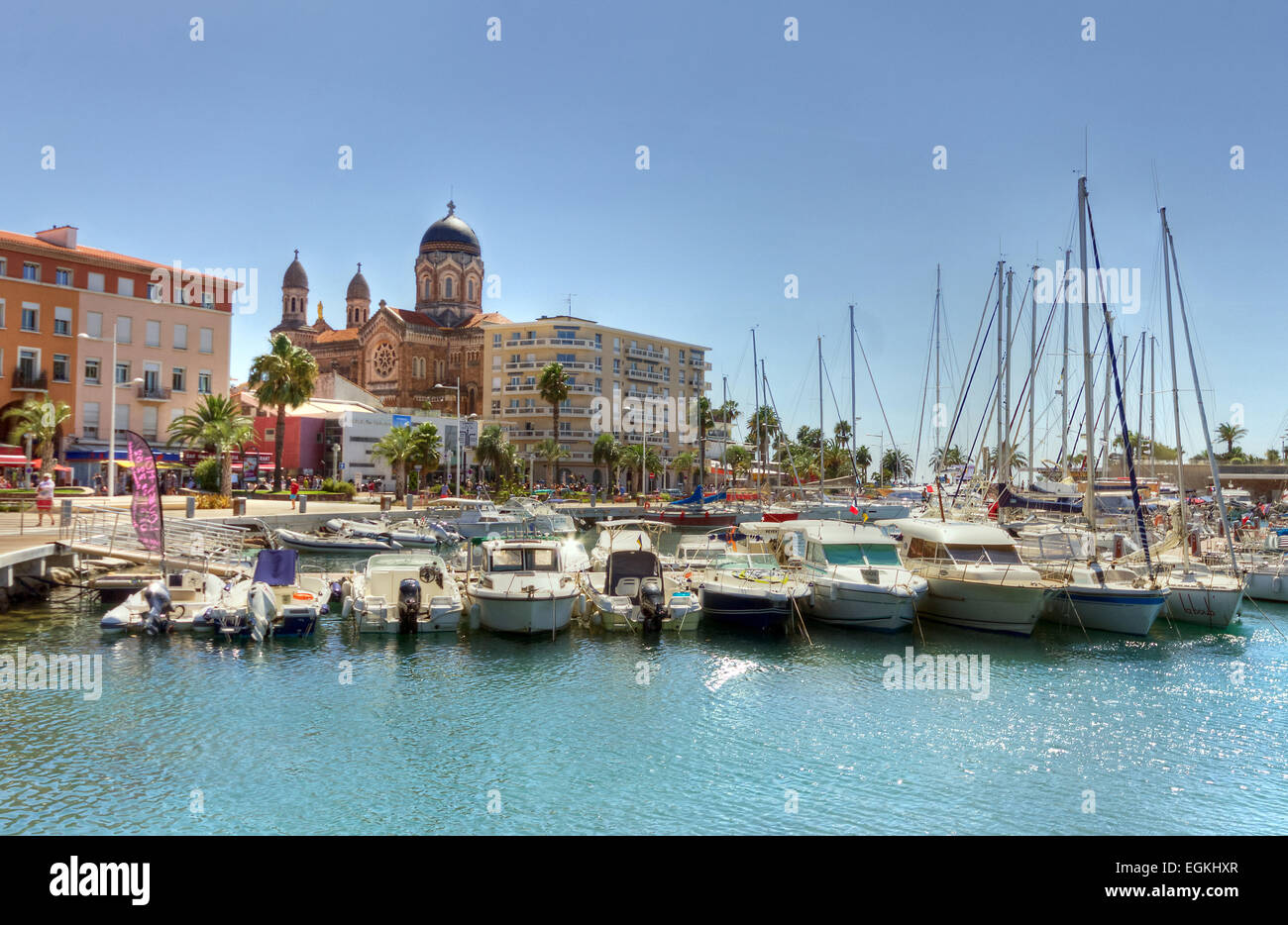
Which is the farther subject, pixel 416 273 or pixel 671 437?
pixel 416 273

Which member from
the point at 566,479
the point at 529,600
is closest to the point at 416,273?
the point at 566,479

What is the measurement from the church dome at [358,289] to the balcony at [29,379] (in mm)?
72506

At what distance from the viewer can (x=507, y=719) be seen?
17875 millimetres

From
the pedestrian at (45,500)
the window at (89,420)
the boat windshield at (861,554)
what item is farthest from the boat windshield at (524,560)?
the window at (89,420)

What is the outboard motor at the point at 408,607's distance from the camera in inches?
977

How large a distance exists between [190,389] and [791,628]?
188ft

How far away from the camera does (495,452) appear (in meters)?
84.7

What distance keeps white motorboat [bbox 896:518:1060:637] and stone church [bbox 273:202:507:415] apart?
3379 inches

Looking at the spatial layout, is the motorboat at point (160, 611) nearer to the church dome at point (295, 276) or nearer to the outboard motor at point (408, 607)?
the outboard motor at point (408, 607)

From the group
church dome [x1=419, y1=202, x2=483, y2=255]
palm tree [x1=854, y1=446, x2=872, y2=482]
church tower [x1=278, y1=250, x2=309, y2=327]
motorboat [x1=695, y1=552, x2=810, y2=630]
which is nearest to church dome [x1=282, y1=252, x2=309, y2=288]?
church tower [x1=278, y1=250, x2=309, y2=327]

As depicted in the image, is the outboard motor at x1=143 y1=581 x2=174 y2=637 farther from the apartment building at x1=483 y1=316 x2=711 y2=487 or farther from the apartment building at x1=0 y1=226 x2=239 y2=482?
the apartment building at x1=483 y1=316 x2=711 y2=487
